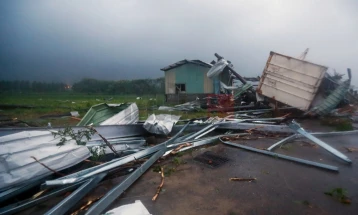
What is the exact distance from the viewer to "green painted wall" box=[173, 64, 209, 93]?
58.9ft

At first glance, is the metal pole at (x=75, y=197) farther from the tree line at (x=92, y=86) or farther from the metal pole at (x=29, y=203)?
the tree line at (x=92, y=86)

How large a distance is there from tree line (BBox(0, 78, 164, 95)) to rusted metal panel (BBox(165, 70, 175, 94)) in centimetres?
1684

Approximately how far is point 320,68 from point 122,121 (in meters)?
9.19

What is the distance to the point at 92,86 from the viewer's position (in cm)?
5156

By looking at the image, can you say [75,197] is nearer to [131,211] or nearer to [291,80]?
[131,211]

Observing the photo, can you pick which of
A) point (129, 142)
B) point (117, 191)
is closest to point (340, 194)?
point (117, 191)

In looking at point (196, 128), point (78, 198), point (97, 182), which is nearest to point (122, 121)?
point (196, 128)

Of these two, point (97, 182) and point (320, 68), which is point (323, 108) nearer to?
point (320, 68)

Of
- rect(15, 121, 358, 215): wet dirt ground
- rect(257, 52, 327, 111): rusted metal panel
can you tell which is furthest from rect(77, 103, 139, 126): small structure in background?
rect(257, 52, 327, 111): rusted metal panel

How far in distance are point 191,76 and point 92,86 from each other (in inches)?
1628

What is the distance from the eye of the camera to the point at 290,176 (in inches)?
150

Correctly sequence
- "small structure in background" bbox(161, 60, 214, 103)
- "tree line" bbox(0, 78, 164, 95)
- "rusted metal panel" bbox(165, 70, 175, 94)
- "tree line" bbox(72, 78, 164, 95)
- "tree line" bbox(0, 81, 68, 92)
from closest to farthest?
"small structure in background" bbox(161, 60, 214, 103), "rusted metal panel" bbox(165, 70, 175, 94), "tree line" bbox(72, 78, 164, 95), "tree line" bbox(0, 78, 164, 95), "tree line" bbox(0, 81, 68, 92)

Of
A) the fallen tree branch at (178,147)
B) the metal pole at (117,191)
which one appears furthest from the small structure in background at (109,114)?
the metal pole at (117,191)

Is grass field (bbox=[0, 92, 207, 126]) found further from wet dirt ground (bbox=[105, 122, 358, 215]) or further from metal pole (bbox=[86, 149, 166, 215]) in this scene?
wet dirt ground (bbox=[105, 122, 358, 215])
